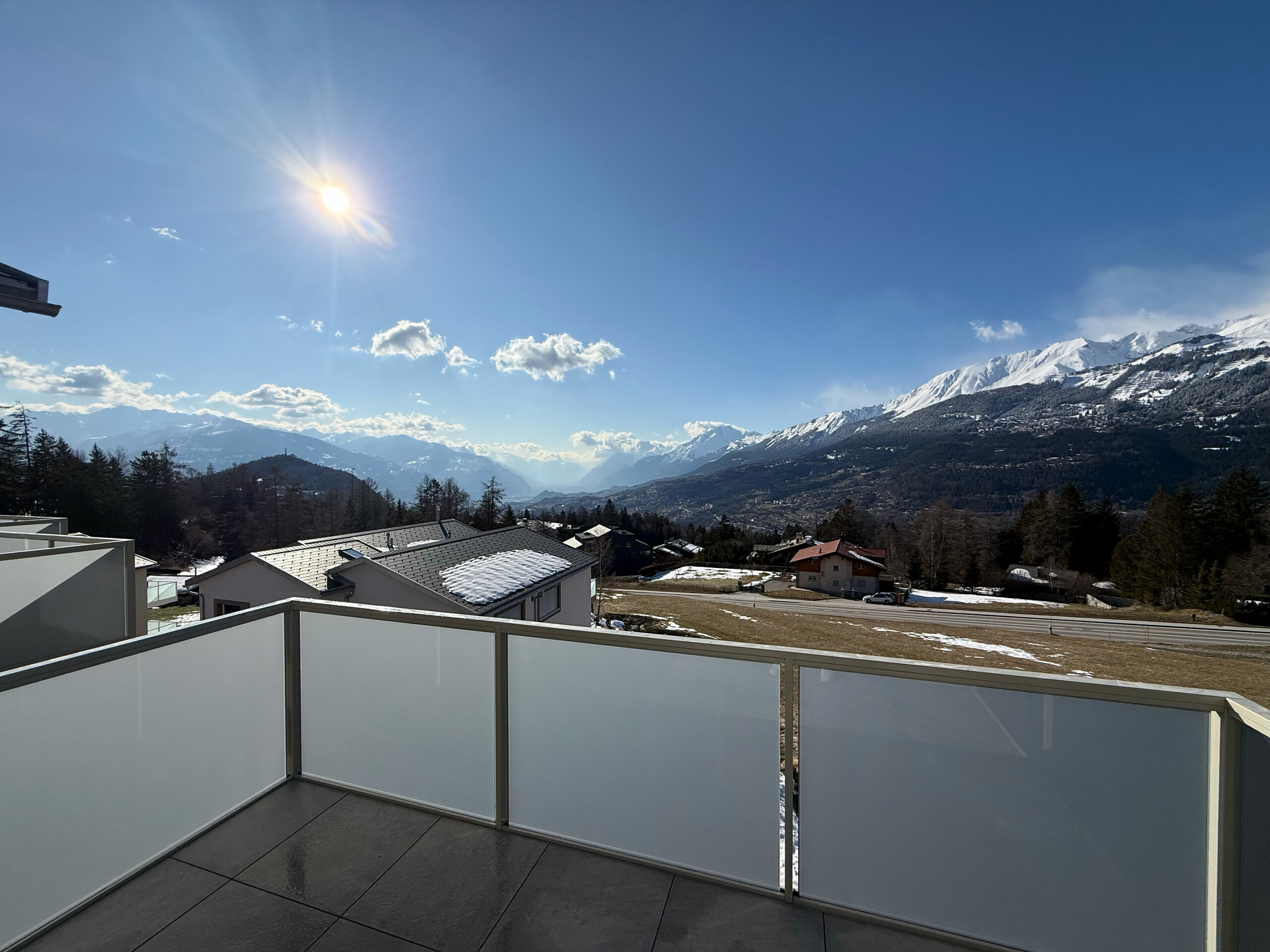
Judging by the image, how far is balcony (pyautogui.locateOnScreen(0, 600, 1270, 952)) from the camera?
1.66 meters

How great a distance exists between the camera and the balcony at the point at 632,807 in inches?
65.4

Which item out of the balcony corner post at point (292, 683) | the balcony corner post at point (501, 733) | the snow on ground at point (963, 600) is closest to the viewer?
the balcony corner post at point (501, 733)

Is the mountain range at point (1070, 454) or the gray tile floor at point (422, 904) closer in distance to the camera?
the gray tile floor at point (422, 904)

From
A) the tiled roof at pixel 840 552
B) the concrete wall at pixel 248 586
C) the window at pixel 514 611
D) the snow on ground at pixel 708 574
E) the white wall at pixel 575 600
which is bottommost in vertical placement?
the snow on ground at pixel 708 574

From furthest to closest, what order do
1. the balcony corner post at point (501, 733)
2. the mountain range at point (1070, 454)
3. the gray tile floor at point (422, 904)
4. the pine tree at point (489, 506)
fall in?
the mountain range at point (1070, 454), the pine tree at point (489, 506), the balcony corner post at point (501, 733), the gray tile floor at point (422, 904)

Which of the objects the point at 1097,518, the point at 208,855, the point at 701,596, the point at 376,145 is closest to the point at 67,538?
the point at 208,855

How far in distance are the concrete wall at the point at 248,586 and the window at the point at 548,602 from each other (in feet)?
20.1

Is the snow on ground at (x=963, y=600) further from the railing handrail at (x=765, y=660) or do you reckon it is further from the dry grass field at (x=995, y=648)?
the railing handrail at (x=765, y=660)

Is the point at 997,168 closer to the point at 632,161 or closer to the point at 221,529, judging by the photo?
the point at 632,161

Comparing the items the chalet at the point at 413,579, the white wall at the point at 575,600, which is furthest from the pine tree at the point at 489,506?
the chalet at the point at 413,579

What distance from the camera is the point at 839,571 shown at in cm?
4853

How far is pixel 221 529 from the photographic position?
2096 inches

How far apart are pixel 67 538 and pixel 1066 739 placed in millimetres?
6510

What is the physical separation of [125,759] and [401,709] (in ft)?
3.51
